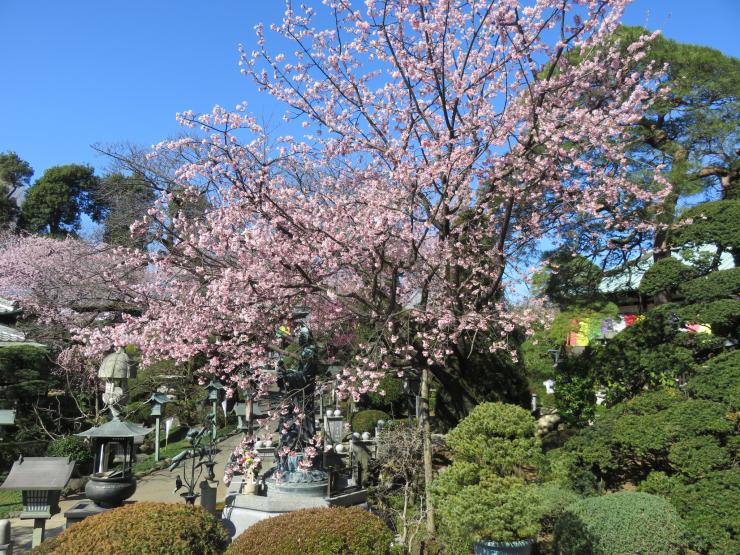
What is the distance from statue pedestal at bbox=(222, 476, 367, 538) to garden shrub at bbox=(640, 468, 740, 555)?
4.33m

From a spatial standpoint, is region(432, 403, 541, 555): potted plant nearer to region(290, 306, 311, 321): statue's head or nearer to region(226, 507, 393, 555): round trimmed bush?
region(226, 507, 393, 555): round trimmed bush

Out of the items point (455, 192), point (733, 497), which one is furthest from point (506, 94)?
point (733, 497)

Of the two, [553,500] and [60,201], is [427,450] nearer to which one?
[553,500]

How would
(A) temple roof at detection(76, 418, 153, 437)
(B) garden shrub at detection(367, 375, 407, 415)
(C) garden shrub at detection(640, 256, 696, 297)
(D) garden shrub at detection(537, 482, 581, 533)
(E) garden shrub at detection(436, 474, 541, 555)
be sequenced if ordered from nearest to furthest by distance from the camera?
1. (E) garden shrub at detection(436, 474, 541, 555)
2. (D) garden shrub at detection(537, 482, 581, 533)
3. (A) temple roof at detection(76, 418, 153, 437)
4. (C) garden shrub at detection(640, 256, 696, 297)
5. (B) garden shrub at detection(367, 375, 407, 415)

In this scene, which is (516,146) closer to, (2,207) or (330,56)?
(330,56)

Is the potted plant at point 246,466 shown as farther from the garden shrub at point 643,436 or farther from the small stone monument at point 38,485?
the garden shrub at point 643,436

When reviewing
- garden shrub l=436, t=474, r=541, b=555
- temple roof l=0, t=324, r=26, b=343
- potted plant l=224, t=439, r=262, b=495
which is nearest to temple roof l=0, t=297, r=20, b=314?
temple roof l=0, t=324, r=26, b=343

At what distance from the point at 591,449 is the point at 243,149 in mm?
6571

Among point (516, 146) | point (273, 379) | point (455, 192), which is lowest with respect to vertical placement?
point (273, 379)

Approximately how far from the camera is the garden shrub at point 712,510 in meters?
6.17

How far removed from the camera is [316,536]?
5.18 m

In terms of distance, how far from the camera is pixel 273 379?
9047 mm

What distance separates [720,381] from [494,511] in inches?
137

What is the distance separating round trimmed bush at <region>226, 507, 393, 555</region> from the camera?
5.10m
